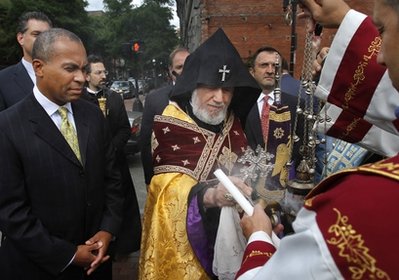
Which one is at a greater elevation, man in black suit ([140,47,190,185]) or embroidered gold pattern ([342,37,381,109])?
embroidered gold pattern ([342,37,381,109])

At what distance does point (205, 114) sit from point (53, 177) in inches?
39.9

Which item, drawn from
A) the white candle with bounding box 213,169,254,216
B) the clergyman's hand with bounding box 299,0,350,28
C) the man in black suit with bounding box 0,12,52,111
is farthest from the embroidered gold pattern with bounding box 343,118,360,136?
the man in black suit with bounding box 0,12,52,111

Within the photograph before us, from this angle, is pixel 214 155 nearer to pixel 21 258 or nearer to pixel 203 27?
pixel 21 258

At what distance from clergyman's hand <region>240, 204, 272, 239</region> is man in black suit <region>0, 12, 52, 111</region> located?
2.31 meters

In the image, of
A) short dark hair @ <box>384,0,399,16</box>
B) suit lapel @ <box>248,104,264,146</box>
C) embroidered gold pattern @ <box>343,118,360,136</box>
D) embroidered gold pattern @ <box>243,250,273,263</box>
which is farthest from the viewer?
suit lapel @ <box>248,104,264,146</box>

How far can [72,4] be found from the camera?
3300cm

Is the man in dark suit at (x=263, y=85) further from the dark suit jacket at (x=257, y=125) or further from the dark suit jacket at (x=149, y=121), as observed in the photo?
the dark suit jacket at (x=149, y=121)

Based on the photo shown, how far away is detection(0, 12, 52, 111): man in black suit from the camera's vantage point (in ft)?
10.4

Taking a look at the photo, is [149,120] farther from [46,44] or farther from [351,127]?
[351,127]

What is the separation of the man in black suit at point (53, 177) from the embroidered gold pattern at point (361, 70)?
148cm

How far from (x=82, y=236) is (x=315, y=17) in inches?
69.3

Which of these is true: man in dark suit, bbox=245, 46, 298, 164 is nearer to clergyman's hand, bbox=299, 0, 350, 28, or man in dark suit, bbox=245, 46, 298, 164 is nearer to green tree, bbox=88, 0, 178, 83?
clergyman's hand, bbox=299, 0, 350, 28

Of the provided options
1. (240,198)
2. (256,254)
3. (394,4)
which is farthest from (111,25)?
(394,4)

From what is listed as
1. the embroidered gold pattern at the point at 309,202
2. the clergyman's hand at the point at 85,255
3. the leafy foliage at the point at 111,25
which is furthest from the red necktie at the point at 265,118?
the leafy foliage at the point at 111,25
